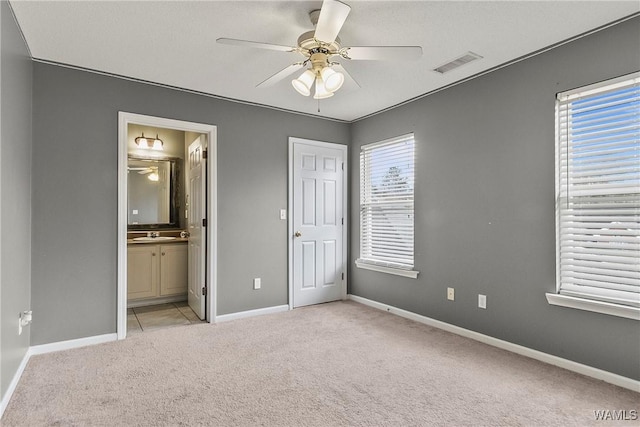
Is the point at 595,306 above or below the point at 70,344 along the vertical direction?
above

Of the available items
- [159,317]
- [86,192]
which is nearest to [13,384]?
[86,192]

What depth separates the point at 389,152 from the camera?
4.25 meters

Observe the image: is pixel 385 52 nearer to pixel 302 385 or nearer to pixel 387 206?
pixel 302 385

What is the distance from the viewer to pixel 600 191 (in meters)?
2.46

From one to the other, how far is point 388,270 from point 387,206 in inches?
30.0

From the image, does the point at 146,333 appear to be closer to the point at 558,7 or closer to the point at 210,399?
the point at 210,399

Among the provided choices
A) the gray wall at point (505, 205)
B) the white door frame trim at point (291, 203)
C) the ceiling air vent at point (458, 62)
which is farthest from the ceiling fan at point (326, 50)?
the white door frame trim at point (291, 203)

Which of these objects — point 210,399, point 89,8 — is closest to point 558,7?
point 89,8

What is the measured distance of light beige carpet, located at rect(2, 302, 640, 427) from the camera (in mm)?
1992

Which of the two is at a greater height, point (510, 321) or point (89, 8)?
point (89, 8)

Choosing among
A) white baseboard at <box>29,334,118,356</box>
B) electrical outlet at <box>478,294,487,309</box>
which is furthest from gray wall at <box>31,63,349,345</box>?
electrical outlet at <box>478,294,487,309</box>

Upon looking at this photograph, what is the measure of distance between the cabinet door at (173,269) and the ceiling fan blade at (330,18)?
3.56 m

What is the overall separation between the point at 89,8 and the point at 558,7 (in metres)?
2.91

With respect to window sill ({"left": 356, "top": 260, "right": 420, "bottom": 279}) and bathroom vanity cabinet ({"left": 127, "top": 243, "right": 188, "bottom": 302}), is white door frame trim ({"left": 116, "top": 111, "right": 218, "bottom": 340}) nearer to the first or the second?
bathroom vanity cabinet ({"left": 127, "top": 243, "right": 188, "bottom": 302})
